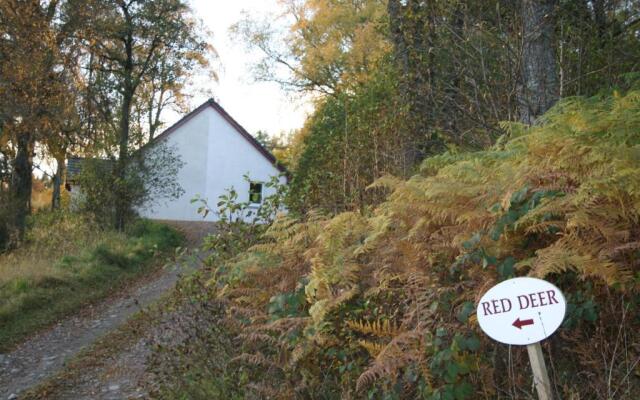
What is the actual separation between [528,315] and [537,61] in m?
4.77

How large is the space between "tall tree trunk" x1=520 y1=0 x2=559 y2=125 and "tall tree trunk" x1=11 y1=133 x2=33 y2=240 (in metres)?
15.0

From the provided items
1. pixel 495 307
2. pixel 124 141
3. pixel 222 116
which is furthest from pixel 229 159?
pixel 495 307

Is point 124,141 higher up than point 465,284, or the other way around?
point 124,141

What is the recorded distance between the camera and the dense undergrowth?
3473mm

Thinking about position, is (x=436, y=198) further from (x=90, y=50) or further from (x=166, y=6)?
(x=166, y=6)

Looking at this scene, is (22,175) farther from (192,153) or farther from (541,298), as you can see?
(541,298)

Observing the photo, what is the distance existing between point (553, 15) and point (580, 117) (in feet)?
12.2

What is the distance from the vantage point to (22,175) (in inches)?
752

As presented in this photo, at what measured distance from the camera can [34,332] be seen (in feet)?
32.6

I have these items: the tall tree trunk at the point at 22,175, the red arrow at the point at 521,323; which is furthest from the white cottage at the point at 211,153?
the red arrow at the point at 521,323

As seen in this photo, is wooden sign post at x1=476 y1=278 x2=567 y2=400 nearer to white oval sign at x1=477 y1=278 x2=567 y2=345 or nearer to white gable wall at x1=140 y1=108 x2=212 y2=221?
white oval sign at x1=477 y1=278 x2=567 y2=345

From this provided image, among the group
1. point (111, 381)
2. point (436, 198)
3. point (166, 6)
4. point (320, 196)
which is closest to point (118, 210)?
point (166, 6)

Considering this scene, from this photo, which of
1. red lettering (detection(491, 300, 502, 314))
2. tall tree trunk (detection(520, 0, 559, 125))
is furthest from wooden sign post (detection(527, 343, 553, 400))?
tall tree trunk (detection(520, 0, 559, 125))

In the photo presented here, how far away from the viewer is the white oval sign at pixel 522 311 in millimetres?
3016
